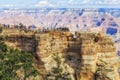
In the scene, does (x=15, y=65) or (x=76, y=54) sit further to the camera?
(x=76, y=54)

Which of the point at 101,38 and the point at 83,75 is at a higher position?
the point at 101,38

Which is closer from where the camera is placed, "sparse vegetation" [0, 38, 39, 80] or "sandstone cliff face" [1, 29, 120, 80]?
"sparse vegetation" [0, 38, 39, 80]

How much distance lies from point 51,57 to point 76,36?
12.8ft

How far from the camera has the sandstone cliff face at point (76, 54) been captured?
151 feet

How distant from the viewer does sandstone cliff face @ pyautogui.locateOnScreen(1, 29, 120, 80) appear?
46031 millimetres

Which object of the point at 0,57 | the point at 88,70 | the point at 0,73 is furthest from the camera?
the point at 88,70

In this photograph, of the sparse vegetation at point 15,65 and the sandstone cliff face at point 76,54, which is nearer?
the sparse vegetation at point 15,65

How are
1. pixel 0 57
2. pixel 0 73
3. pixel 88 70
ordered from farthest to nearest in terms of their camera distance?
pixel 88 70
pixel 0 57
pixel 0 73

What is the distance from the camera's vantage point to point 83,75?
152 feet

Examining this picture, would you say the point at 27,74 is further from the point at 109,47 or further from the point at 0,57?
the point at 109,47

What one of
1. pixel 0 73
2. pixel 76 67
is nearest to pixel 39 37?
pixel 76 67

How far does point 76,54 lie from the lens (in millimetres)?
47500

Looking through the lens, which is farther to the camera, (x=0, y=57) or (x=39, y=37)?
(x=39, y=37)

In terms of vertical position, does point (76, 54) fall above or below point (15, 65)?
below
